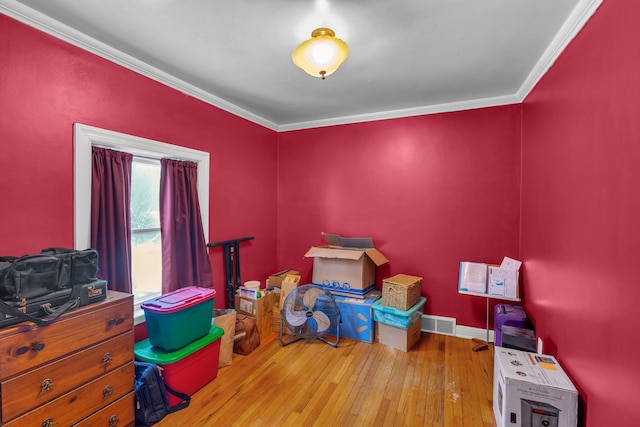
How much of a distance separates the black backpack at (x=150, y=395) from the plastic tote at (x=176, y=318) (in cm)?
17

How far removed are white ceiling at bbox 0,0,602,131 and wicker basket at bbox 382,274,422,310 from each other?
75.5 inches

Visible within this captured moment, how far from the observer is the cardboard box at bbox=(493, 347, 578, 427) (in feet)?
5.05

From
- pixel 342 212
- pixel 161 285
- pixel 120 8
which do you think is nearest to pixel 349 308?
pixel 342 212

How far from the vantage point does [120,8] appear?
5.47 ft

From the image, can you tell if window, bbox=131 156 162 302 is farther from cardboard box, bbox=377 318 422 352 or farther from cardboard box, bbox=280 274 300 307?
cardboard box, bbox=377 318 422 352

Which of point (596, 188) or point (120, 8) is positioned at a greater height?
point (120, 8)

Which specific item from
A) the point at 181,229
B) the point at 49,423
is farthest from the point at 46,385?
the point at 181,229

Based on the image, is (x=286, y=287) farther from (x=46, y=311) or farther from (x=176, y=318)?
(x=46, y=311)

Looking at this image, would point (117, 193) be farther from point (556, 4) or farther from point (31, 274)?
point (556, 4)

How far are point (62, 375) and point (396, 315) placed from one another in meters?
2.54

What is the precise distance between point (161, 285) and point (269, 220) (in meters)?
1.62

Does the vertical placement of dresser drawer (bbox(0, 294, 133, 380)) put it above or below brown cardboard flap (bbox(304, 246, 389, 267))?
below

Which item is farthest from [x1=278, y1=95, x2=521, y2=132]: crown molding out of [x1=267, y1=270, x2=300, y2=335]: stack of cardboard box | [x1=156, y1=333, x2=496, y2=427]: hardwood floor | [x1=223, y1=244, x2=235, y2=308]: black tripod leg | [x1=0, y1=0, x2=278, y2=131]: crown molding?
[x1=156, y1=333, x2=496, y2=427]: hardwood floor

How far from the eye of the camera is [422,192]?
3.38 metres
